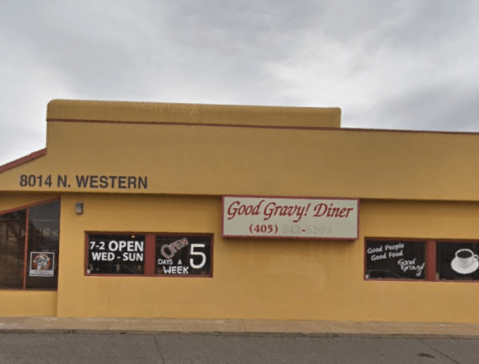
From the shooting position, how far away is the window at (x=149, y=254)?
12.0 meters

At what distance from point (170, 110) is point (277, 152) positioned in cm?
333

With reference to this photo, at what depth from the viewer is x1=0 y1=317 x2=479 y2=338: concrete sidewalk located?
10219mm

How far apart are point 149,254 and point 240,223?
2.63 m

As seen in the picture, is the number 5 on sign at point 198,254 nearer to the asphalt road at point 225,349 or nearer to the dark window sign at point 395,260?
the asphalt road at point 225,349

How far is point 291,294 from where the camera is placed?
11.9 m

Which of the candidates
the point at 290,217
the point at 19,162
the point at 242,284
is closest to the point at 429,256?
the point at 290,217

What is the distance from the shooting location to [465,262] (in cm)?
1228

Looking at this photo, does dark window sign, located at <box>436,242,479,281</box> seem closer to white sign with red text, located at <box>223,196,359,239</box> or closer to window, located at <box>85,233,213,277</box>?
white sign with red text, located at <box>223,196,359,239</box>

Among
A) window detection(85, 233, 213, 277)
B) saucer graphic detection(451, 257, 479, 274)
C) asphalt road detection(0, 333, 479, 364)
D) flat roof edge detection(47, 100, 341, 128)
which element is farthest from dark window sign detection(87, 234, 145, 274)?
→ saucer graphic detection(451, 257, 479, 274)

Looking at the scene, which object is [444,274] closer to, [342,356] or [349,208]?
[349,208]

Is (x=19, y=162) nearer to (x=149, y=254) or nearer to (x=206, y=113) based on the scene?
(x=149, y=254)

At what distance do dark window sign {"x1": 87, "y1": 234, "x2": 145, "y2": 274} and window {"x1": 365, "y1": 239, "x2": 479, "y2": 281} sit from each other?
6.23 m

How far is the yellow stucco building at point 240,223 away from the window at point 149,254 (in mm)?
27

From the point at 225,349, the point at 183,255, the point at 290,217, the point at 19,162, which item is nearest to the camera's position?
the point at 225,349
